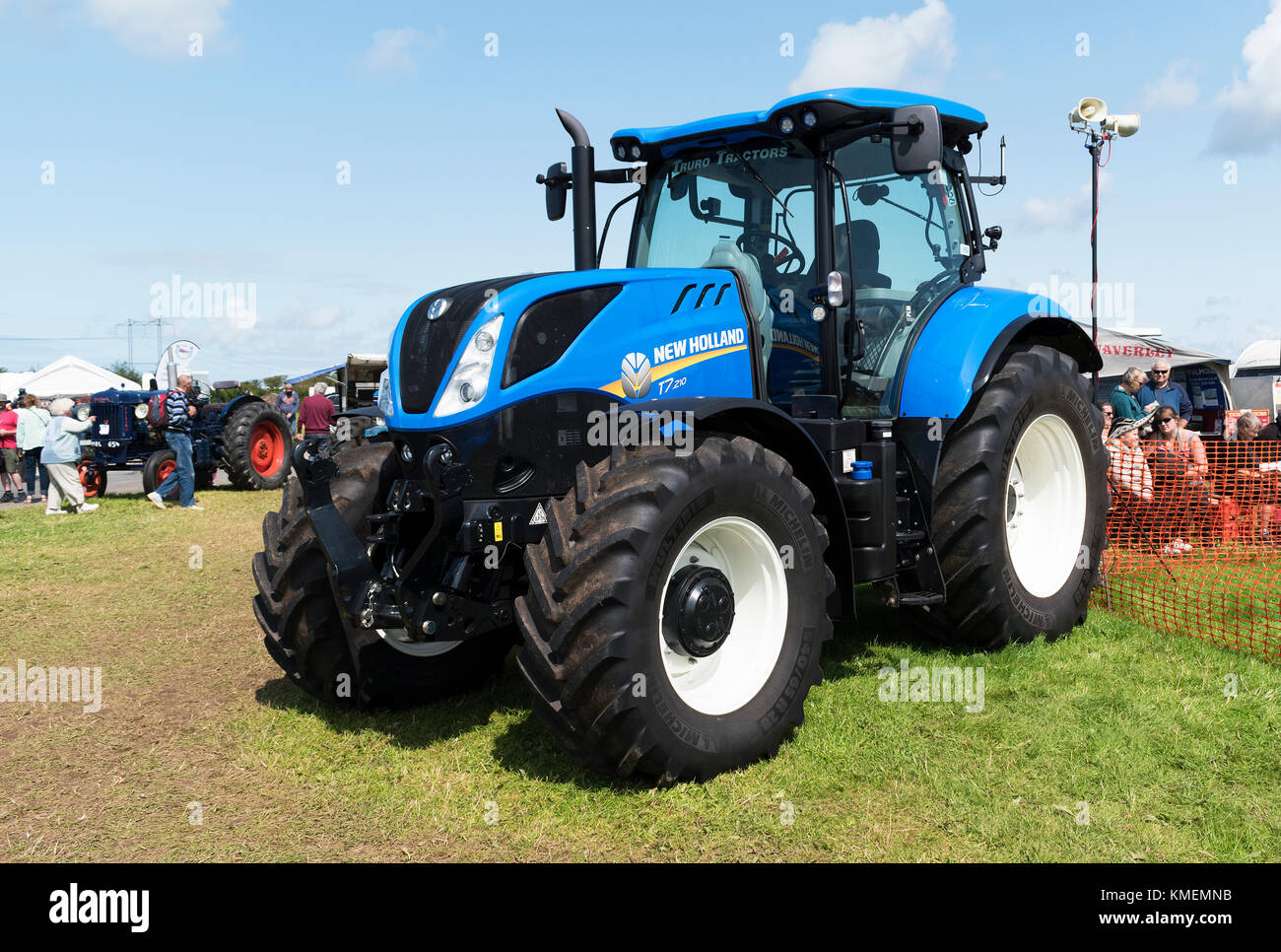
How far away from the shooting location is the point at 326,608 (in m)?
4.38

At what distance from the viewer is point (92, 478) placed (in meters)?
15.6

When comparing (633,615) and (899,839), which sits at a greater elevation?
(633,615)

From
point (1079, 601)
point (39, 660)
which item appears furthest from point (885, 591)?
point (39, 660)

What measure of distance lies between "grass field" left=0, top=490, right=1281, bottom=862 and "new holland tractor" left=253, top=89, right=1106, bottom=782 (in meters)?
0.24

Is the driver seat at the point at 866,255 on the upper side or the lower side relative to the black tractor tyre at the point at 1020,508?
upper

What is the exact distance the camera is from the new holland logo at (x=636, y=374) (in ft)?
13.5

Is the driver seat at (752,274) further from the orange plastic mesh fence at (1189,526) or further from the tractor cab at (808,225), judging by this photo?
the orange plastic mesh fence at (1189,526)

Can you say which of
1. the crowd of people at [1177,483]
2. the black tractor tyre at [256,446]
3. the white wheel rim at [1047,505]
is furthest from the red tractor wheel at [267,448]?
the white wheel rim at [1047,505]

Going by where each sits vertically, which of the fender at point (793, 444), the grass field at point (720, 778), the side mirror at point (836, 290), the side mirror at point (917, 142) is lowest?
the grass field at point (720, 778)

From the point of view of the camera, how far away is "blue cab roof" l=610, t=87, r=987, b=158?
4.74m

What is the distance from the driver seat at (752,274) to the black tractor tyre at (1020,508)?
1.13 metres

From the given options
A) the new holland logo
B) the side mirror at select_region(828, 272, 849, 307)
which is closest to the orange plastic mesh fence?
the side mirror at select_region(828, 272, 849, 307)
